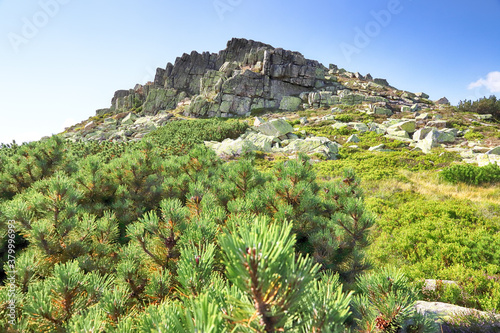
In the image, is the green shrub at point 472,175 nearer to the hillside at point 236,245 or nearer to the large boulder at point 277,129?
the hillside at point 236,245

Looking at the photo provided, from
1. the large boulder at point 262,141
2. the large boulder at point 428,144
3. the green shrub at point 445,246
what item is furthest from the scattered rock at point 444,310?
the large boulder at point 428,144

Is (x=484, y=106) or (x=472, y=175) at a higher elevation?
(x=484, y=106)

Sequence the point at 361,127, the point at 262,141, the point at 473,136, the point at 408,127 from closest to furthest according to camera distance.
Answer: the point at 262,141 → the point at 473,136 → the point at 408,127 → the point at 361,127

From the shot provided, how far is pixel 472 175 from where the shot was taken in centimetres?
1112

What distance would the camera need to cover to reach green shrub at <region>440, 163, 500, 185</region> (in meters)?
11.0

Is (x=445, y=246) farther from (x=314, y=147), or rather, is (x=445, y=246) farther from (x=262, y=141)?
(x=262, y=141)

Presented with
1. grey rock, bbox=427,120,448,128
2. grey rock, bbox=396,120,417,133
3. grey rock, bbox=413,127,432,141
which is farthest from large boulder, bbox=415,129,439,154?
grey rock, bbox=427,120,448,128

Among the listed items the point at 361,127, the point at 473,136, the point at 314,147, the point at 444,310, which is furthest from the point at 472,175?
the point at 361,127

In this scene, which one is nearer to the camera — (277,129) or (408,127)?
(277,129)

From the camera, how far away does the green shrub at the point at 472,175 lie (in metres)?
11.0

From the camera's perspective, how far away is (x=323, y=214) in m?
3.94

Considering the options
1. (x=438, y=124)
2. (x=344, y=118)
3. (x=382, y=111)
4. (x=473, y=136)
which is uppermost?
(x=382, y=111)

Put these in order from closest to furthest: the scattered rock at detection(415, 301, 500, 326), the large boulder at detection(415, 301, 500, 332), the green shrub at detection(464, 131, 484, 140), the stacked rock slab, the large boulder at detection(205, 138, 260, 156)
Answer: the large boulder at detection(415, 301, 500, 332) → the scattered rock at detection(415, 301, 500, 326) → the large boulder at detection(205, 138, 260, 156) → the green shrub at detection(464, 131, 484, 140) → the stacked rock slab

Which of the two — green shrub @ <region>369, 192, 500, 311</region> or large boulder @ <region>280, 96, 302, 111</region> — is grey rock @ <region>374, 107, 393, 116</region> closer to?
large boulder @ <region>280, 96, 302, 111</region>
